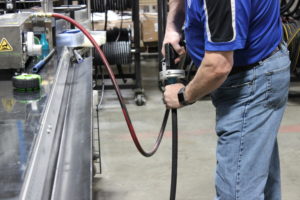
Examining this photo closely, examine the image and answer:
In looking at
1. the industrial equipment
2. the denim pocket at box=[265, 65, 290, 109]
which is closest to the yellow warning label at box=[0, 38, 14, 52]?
the industrial equipment

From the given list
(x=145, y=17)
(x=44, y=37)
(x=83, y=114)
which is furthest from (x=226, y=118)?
(x=145, y=17)

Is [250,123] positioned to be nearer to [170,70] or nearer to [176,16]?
[170,70]

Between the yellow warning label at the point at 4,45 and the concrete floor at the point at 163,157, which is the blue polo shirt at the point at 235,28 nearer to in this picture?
the yellow warning label at the point at 4,45

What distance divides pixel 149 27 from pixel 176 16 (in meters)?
3.32

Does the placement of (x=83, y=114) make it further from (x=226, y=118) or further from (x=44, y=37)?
(x=44, y=37)

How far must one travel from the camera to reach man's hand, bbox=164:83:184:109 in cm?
137

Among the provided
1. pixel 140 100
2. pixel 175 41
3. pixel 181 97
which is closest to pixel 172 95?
pixel 181 97

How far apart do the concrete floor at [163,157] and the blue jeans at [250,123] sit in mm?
951

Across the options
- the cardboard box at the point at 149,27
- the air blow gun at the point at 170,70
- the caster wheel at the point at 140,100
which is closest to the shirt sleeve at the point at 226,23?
the air blow gun at the point at 170,70

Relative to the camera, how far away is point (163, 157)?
8.93 ft

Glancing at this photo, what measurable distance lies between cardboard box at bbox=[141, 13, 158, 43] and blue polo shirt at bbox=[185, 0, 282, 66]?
141 inches

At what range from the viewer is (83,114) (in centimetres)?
134

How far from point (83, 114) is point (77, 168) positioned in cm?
33

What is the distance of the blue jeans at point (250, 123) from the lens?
1296mm
